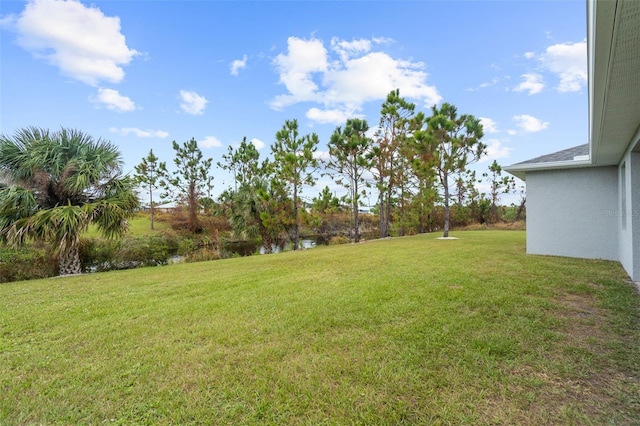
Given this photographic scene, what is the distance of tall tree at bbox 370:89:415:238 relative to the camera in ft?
46.3

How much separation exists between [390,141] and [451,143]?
3.06 m

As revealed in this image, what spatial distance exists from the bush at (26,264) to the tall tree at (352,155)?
448 inches

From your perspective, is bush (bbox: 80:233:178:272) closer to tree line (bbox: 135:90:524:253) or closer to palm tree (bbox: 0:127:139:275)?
palm tree (bbox: 0:127:139:275)

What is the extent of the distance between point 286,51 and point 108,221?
26.4 ft

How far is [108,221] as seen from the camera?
697cm

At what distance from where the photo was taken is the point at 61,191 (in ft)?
22.9

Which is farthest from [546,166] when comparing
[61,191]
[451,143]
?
[61,191]

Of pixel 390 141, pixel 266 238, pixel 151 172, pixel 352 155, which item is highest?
pixel 390 141

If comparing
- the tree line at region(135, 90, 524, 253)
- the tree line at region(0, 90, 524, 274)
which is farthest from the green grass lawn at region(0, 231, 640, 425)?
the tree line at region(135, 90, 524, 253)

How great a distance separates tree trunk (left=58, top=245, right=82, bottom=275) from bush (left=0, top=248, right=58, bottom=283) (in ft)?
1.04

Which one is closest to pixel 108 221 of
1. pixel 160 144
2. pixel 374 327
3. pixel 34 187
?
pixel 34 187

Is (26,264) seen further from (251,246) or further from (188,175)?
(188,175)

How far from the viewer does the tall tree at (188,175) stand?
2081 cm

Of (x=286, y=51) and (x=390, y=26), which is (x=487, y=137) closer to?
(x=390, y=26)
